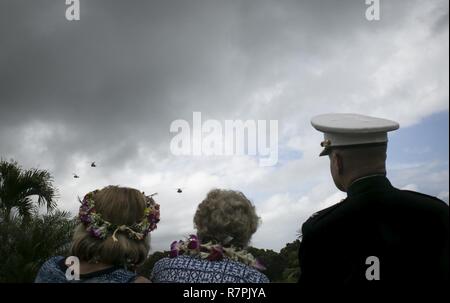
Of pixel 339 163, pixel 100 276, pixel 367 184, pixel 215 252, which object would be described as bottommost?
pixel 100 276

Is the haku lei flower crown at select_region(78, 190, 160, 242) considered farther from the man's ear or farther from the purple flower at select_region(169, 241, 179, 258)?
the man's ear

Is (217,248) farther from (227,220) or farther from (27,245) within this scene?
(27,245)

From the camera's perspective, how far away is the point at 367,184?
3.18 meters

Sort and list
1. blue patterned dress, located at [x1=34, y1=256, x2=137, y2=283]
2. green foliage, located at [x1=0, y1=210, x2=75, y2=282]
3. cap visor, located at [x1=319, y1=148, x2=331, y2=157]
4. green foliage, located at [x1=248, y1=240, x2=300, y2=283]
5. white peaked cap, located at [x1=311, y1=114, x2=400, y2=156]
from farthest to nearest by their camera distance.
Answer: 1. green foliage, located at [x1=248, y1=240, x2=300, y2=283]
2. green foliage, located at [x1=0, y1=210, x2=75, y2=282]
3. cap visor, located at [x1=319, y1=148, x2=331, y2=157]
4. white peaked cap, located at [x1=311, y1=114, x2=400, y2=156]
5. blue patterned dress, located at [x1=34, y1=256, x2=137, y2=283]

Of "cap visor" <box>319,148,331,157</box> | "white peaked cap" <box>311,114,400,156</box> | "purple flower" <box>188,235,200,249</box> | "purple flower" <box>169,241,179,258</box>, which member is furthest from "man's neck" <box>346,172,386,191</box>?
"purple flower" <box>169,241,179,258</box>

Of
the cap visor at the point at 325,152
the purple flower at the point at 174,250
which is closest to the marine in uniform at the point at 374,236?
the cap visor at the point at 325,152

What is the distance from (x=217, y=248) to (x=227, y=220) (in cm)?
20

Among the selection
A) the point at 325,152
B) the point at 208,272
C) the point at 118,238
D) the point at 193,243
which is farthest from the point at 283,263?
the point at 118,238

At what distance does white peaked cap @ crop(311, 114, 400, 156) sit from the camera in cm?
346

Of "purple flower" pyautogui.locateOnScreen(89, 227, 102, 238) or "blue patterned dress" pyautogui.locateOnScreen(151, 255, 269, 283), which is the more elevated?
"purple flower" pyautogui.locateOnScreen(89, 227, 102, 238)

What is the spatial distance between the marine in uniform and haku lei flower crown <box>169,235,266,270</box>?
331mm

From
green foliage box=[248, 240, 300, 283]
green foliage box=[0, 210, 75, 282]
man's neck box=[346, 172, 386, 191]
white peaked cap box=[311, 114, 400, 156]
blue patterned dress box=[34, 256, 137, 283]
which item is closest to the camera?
blue patterned dress box=[34, 256, 137, 283]
